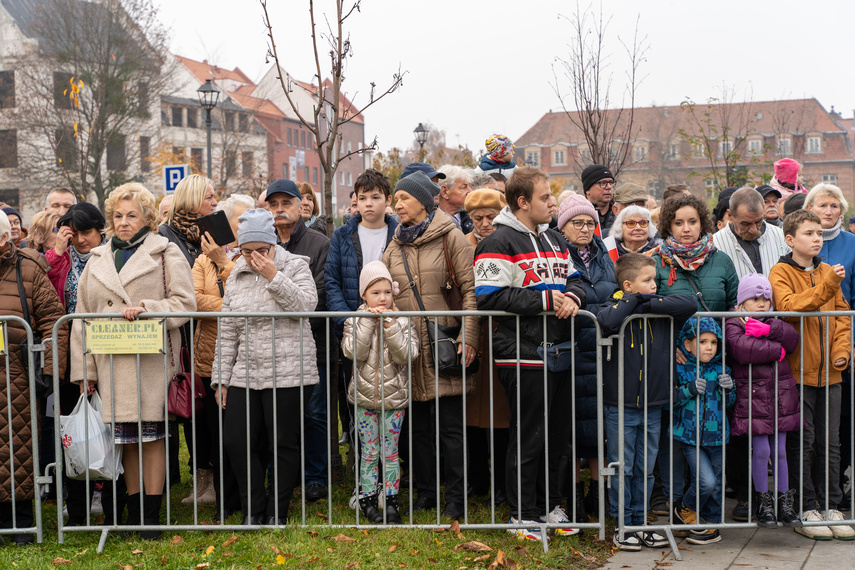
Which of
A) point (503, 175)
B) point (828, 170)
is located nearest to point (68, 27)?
point (503, 175)

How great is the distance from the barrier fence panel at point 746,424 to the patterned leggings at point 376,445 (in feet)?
4.62

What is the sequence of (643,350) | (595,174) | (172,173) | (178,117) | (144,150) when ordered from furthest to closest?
(178,117) → (144,150) → (172,173) → (595,174) → (643,350)

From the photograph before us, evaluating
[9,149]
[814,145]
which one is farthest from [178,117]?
[814,145]

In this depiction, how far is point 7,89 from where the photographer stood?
135 ft

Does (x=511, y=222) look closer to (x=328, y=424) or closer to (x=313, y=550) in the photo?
(x=328, y=424)

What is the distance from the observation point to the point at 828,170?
277ft

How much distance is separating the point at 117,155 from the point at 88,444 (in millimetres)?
38724

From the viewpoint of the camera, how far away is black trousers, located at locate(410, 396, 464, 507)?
5.58m

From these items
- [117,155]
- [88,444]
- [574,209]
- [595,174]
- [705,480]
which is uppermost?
[117,155]

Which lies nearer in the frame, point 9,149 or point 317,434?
point 317,434

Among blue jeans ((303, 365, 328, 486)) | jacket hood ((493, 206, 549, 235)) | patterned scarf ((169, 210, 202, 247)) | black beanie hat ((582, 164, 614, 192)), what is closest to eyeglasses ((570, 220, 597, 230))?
jacket hood ((493, 206, 549, 235))

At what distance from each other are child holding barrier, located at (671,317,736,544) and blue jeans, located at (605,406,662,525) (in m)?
0.15

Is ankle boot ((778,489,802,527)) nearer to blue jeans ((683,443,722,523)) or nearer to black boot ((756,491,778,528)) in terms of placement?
black boot ((756,491,778,528))

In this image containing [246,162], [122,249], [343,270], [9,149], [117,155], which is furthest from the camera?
[246,162]
